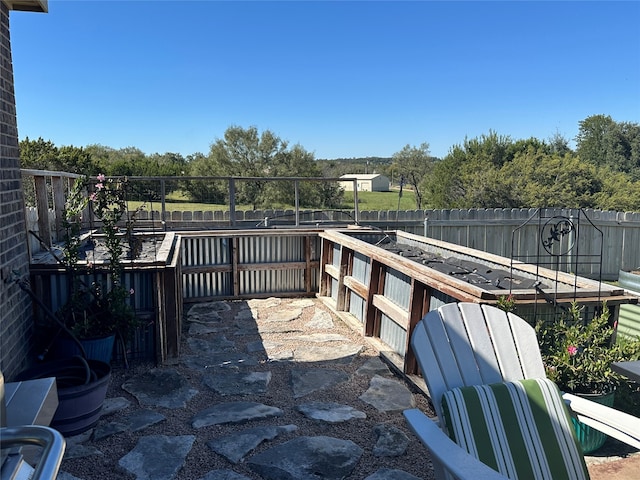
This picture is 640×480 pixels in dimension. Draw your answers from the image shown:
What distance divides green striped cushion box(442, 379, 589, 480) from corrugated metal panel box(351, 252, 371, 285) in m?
3.03

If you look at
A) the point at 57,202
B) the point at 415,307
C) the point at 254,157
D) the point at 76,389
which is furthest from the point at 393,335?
the point at 254,157

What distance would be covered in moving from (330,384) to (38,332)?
2.37 metres

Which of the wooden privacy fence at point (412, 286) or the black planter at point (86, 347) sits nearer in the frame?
the wooden privacy fence at point (412, 286)

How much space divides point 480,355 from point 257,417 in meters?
1.67

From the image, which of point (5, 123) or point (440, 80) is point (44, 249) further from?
point (440, 80)

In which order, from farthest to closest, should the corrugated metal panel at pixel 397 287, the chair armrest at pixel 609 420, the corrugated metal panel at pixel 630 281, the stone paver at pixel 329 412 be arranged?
the corrugated metal panel at pixel 630 281 → the corrugated metal panel at pixel 397 287 → the stone paver at pixel 329 412 → the chair armrest at pixel 609 420

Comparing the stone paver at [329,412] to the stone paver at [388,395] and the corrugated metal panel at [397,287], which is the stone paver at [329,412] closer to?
the stone paver at [388,395]

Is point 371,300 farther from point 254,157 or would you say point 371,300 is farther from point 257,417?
point 254,157

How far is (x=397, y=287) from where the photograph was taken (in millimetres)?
4508

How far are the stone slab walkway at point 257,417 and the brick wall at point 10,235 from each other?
0.73m

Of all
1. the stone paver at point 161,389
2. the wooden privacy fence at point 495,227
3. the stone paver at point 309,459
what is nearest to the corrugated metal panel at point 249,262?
the wooden privacy fence at point 495,227

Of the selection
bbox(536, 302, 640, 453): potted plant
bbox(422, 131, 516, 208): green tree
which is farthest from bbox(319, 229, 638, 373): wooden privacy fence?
bbox(422, 131, 516, 208): green tree

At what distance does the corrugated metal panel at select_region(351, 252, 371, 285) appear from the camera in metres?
5.30

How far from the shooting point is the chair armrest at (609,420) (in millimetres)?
1890
